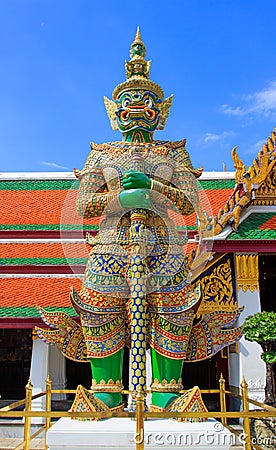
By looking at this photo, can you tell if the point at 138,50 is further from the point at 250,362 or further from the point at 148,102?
the point at 250,362

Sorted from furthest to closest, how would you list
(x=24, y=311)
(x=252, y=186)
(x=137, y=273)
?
(x=24, y=311) < (x=252, y=186) < (x=137, y=273)

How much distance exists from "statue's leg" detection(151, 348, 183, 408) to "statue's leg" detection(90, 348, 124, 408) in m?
0.34

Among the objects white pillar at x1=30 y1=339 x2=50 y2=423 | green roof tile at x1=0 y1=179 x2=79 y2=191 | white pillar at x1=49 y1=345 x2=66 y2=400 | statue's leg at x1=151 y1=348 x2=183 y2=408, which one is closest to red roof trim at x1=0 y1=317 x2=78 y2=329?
white pillar at x1=30 y1=339 x2=50 y2=423

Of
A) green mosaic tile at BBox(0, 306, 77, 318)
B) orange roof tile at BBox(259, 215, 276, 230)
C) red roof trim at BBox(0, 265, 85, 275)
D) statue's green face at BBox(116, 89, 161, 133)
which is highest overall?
statue's green face at BBox(116, 89, 161, 133)

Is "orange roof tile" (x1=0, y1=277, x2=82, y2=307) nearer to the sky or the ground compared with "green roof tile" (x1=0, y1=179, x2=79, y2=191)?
nearer to the ground

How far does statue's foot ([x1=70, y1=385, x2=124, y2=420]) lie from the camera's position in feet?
11.1

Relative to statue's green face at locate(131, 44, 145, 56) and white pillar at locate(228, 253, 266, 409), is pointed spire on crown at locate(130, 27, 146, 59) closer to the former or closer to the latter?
statue's green face at locate(131, 44, 145, 56)

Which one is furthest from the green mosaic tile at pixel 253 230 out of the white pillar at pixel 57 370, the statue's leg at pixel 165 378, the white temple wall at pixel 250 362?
the white pillar at pixel 57 370

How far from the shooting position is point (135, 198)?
3.79m

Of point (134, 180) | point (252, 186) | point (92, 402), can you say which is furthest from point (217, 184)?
point (92, 402)

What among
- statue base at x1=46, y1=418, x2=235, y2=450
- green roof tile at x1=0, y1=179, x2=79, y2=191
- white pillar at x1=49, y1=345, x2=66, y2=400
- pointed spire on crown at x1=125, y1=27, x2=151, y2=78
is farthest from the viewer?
green roof tile at x1=0, y1=179, x2=79, y2=191

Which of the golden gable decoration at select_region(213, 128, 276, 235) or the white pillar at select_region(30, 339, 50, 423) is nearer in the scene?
the golden gable decoration at select_region(213, 128, 276, 235)

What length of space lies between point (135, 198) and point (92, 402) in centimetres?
181

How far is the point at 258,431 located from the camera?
5.73m
